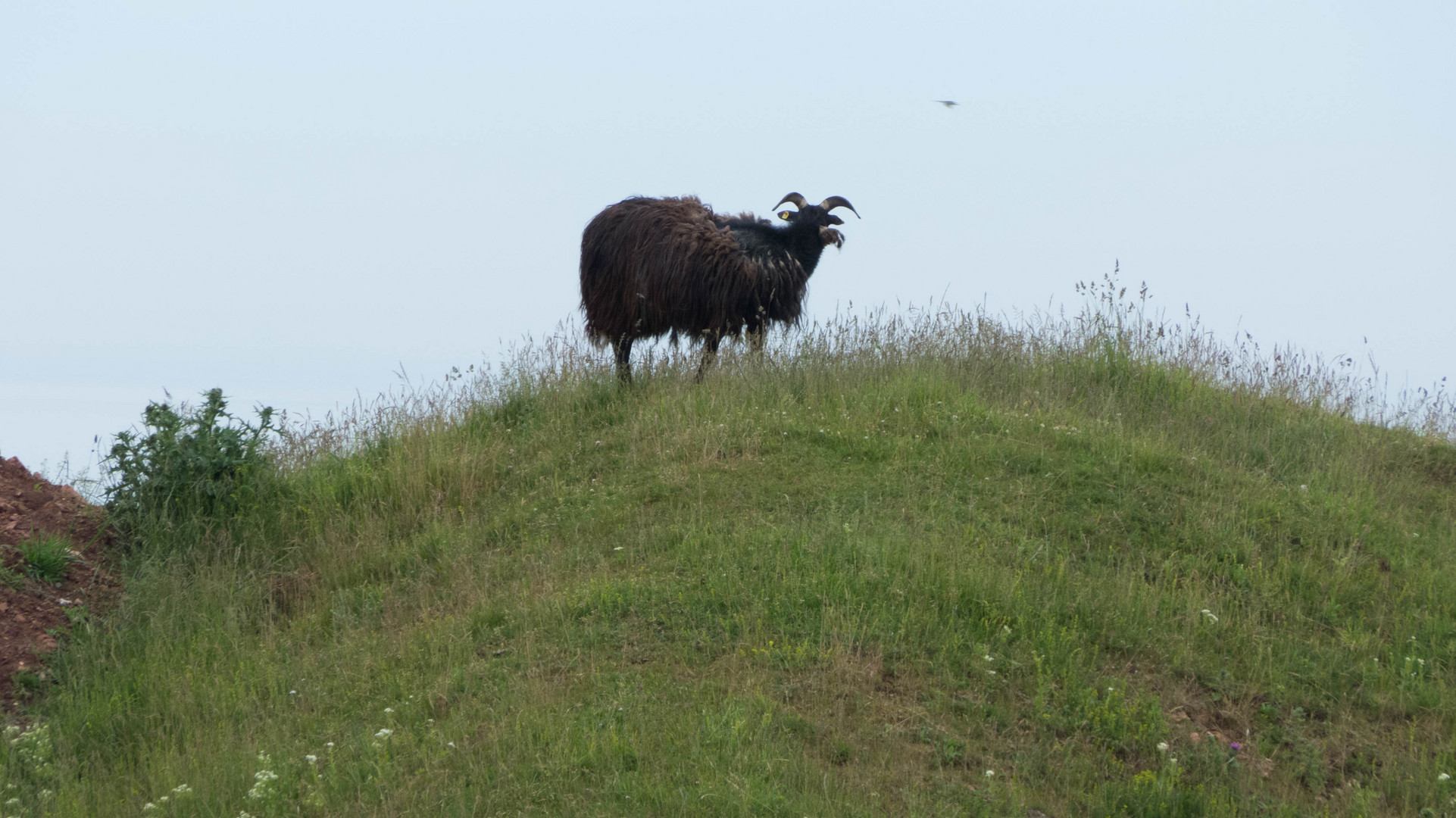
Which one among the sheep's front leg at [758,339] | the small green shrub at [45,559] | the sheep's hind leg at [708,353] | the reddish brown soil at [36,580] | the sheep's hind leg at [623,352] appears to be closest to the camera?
the reddish brown soil at [36,580]

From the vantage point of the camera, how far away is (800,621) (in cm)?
616

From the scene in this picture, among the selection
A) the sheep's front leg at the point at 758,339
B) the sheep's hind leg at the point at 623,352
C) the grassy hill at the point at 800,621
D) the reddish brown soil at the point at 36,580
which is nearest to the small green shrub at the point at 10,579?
the reddish brown soil at the point at 36,580

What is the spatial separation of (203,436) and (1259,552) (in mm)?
8268

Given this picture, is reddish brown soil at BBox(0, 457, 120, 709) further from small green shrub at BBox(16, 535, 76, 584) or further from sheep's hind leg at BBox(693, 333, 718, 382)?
sheep's hind leg at BBox(693, 333, 718, 382)

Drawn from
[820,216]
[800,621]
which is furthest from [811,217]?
[800,621]

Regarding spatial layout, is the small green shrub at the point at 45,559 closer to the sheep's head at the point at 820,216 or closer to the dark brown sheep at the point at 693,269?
the dark brown sheep at the point at 693,269

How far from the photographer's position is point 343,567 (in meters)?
8.12

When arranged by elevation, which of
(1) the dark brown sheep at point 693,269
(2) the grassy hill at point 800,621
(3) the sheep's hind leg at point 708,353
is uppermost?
(1) the dark brown sheep at point 693,269

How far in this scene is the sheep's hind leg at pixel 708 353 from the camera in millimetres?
11234

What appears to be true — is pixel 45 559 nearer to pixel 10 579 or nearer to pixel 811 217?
pixel 10 579

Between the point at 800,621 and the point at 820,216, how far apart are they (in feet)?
23.3

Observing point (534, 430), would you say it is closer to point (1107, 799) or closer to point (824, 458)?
point (824, 458)

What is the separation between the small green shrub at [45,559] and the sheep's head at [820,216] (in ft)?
25.9

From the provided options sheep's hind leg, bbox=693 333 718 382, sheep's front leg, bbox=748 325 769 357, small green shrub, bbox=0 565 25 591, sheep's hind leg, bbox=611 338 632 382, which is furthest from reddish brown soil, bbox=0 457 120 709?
sheep's front leg, bbox=748 325 769 357
